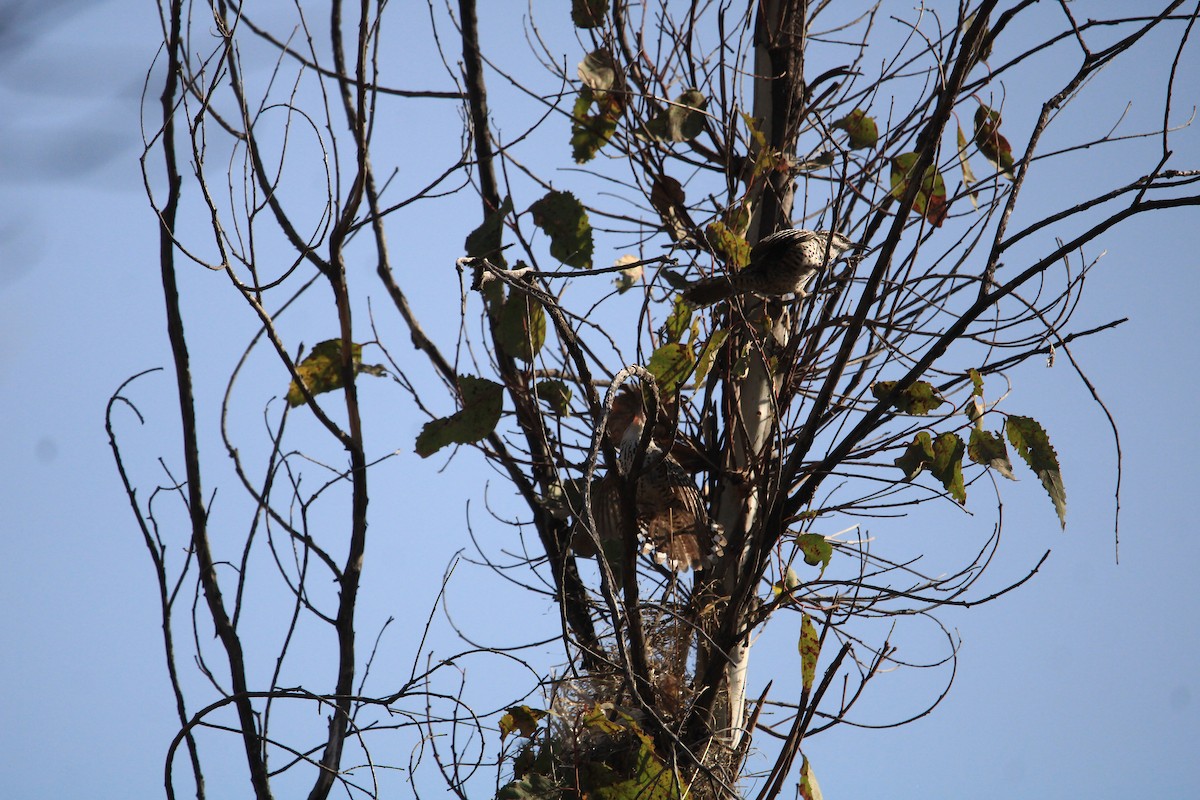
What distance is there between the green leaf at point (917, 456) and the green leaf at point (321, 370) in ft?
3.46

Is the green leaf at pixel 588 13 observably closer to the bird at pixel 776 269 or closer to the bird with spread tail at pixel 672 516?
the bird at pixel 776 269

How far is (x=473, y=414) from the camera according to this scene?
6.98 feet

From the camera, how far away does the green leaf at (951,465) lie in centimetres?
185

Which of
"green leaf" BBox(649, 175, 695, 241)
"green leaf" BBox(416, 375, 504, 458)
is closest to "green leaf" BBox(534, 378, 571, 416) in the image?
"green leaf" BBox(416, 375, 504, 458)

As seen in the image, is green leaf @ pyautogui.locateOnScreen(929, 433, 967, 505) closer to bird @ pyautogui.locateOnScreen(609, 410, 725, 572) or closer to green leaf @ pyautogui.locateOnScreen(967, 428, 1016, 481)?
green leaf @ pyautogui.locateOnScreen(967, 428, 1016, 481)

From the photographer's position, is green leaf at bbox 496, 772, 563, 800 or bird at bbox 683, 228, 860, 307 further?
bird at bbox 683, 228, 860, 307

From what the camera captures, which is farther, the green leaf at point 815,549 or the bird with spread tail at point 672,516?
the bird with spread tail at point 672,516

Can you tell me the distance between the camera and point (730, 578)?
83.4 inches

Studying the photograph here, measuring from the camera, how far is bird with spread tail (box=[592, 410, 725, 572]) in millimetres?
2113

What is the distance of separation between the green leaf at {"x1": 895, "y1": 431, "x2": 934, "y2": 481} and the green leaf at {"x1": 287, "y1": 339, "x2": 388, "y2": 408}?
3.46 feet

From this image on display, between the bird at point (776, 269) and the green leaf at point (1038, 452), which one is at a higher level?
the bird at point (776, 269)

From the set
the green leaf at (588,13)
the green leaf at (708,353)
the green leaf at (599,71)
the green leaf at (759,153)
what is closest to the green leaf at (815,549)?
the green leaf at (708,353)

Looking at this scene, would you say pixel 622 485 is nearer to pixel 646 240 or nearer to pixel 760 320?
pixel 760 320

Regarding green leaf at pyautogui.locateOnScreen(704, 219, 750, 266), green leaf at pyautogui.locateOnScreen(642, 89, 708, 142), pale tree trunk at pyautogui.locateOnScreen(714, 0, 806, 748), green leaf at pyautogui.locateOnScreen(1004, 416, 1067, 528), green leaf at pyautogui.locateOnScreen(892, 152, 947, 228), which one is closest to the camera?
green leaf at pyautogui.locateOnScreen(1004, 416, 1067, 528)
